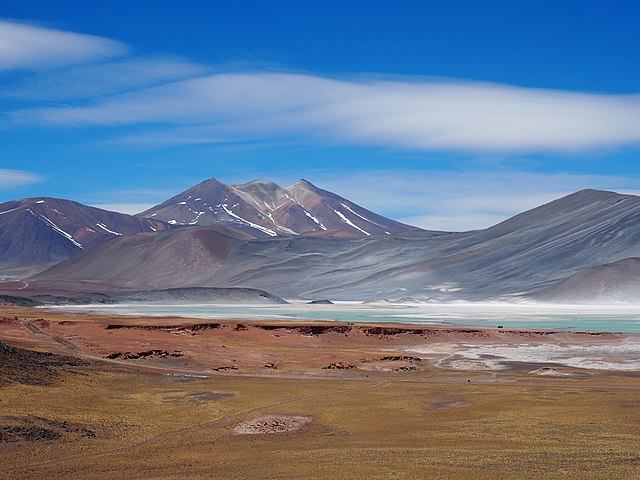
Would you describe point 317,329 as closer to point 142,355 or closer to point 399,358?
point 399,358

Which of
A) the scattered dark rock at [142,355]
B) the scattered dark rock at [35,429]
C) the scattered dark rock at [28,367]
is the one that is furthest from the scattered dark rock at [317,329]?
the scattered dark rock at [35,429]

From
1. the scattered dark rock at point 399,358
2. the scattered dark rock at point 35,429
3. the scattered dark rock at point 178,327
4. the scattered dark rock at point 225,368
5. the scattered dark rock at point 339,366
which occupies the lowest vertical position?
the scattered dark rock at point 35,429

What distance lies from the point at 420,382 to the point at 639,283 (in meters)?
132

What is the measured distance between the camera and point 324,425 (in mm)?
28250

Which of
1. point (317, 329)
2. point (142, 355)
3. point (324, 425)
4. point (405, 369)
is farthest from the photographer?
point (317, 329)

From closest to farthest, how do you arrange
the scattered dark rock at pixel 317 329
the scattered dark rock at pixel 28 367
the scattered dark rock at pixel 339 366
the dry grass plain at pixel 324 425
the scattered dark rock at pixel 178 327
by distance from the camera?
the dry grass plain at pixel 324 425 → the scattered dark rock at pixel 28 367 → the scattered dark rock at pixel 339 366 → the scattered dark rock at pixel 178 327 → the scattered dark rock at pixel 317 329

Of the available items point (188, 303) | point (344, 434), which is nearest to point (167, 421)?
point (344, 434)

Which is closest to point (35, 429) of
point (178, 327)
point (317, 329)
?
point (178, 327)

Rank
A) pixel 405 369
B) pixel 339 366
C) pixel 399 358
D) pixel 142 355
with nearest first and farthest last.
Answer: pixel 405 369, pixel 339 366, pixel 142 355, pixel 399 358

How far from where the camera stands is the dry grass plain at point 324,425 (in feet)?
70.2

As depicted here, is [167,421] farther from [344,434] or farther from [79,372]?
[79,372]

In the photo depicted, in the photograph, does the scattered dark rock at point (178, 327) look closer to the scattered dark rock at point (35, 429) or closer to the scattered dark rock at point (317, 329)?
the scattered dark rock at point (317, 329)

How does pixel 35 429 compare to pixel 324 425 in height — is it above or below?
below

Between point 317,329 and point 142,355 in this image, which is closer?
point 142,355
